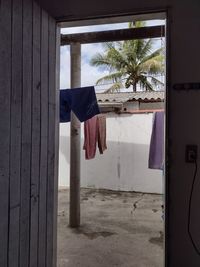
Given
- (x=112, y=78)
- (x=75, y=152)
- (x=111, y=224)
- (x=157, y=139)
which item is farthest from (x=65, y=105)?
(x=112, y=78)

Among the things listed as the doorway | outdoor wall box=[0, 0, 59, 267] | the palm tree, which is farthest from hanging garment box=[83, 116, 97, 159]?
the palm tree

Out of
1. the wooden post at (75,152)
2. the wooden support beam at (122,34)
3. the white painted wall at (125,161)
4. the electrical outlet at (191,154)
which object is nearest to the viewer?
the electrical outlet at (191,154)

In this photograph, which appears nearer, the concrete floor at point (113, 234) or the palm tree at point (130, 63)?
the concrete floor at point (113, 234)

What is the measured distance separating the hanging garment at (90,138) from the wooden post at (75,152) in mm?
1055

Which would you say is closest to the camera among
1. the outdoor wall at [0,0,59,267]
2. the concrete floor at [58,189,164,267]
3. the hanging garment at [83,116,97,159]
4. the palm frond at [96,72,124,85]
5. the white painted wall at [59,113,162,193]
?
the outdoor wall at [0,0,59,267]

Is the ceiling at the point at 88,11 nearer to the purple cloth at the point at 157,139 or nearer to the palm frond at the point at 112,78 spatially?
the purple cloth at the point at 157,139

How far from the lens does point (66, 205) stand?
17.7ft

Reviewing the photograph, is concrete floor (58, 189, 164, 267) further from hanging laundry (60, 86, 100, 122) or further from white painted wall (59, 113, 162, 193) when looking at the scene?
hanging laundry (60, 86, 100, 122)

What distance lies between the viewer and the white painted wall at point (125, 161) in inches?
255

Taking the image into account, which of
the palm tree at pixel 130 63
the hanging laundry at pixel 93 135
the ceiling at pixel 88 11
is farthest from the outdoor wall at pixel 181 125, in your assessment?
the palm tree at pixel 130 63

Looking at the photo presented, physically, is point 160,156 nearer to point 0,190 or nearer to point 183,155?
point 183,155

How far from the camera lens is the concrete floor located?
2.93m

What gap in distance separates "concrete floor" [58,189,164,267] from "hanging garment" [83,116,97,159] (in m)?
0.94

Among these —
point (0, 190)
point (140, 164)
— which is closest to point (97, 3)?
point (0, 190)
